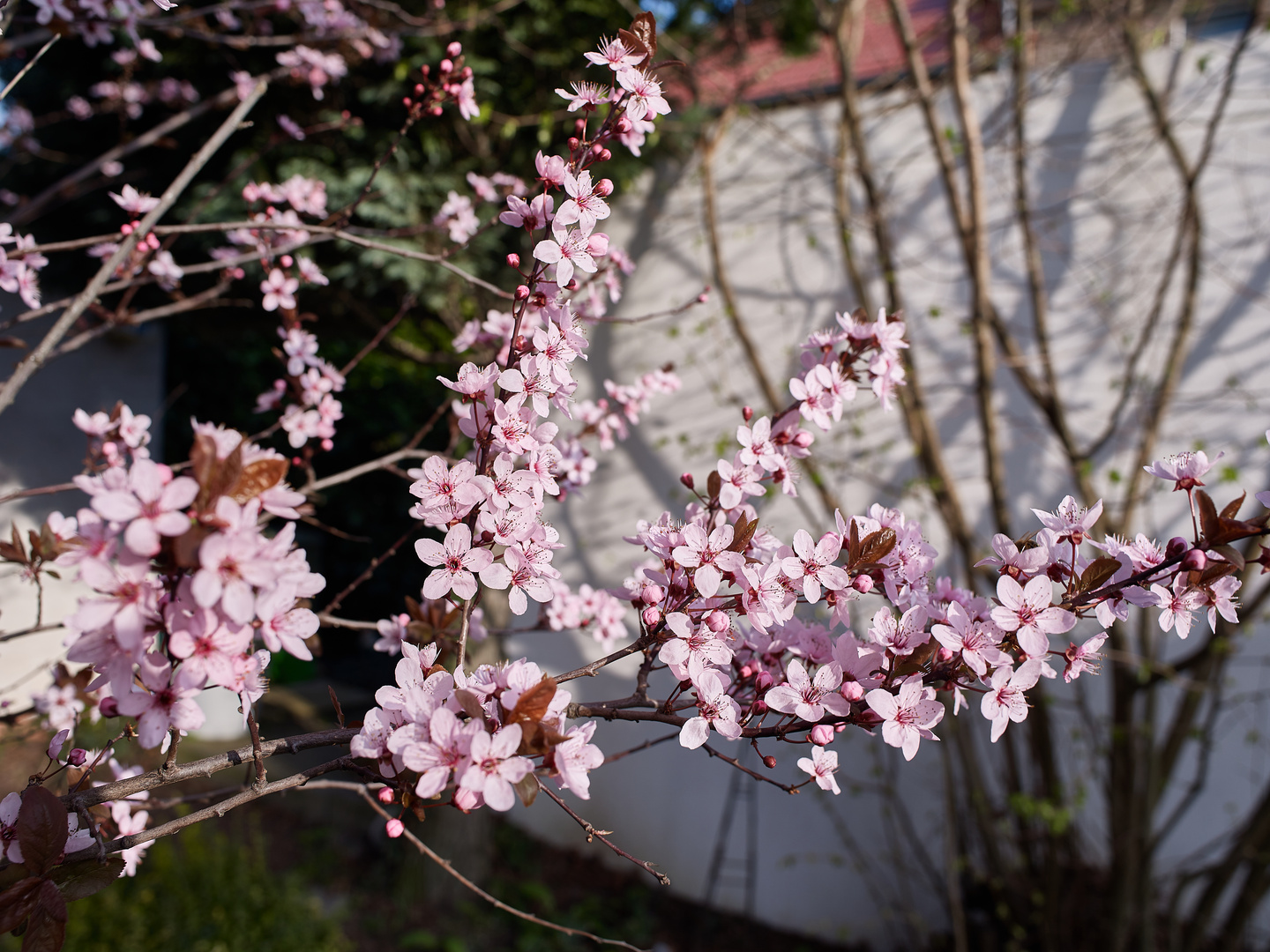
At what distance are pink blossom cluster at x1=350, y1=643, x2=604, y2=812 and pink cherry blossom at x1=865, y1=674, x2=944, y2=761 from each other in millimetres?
292

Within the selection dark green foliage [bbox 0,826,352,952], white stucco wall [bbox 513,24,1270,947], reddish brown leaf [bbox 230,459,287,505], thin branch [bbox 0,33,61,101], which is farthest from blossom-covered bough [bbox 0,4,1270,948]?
dark green foliage [bbox 0,826,352,952]

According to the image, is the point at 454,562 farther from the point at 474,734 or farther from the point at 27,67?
the point at 27,67

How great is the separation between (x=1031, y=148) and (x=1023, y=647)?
2.89 m

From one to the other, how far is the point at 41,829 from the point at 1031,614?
97 centimetres

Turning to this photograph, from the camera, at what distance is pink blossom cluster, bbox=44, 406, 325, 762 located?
0.53 metres

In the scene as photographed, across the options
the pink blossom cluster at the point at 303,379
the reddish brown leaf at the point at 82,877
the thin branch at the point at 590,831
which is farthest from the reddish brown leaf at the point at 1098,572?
the pink blossom cluster at the point at 303,379

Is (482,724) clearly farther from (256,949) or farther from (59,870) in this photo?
(256,949)

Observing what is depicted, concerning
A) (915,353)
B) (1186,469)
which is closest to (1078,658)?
(1186,469)

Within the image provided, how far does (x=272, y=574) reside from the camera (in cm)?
54

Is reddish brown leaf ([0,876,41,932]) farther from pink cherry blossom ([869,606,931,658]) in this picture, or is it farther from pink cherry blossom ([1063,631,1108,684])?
pink cherry blossom ([1063,631,1108,684])

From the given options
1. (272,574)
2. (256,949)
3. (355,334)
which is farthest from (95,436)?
(355,334)

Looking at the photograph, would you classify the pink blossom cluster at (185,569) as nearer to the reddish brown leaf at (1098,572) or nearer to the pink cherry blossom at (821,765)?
the pink cherry blossom at (821,765)

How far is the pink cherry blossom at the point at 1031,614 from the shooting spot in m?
0.74

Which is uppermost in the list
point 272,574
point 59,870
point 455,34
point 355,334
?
point 455,34
